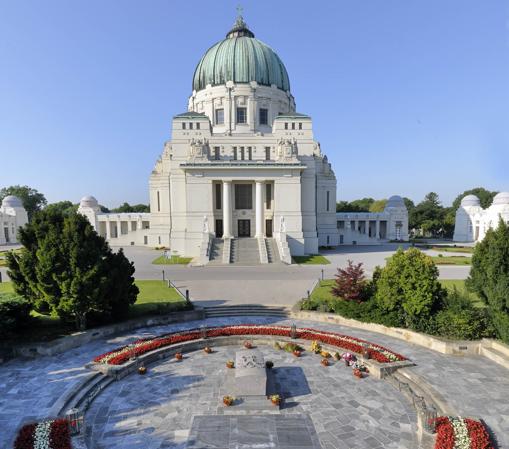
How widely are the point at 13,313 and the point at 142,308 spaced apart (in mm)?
6452

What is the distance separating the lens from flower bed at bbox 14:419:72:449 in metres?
8.12

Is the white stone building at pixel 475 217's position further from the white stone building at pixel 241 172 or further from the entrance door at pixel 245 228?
the entrance door at pixel 245 228

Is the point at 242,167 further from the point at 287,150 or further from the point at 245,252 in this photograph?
the point at 245,252

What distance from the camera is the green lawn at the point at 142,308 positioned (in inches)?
608

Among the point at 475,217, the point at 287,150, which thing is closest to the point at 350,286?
the point at 287,150

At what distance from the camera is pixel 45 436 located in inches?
326

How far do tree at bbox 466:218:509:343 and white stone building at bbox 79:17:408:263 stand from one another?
2334cm

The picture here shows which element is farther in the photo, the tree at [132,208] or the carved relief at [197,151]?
the tree at [132,208]

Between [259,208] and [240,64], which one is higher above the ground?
[240,64]

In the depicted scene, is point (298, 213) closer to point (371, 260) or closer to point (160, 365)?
point (371, 260)

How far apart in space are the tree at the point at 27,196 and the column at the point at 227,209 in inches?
3518

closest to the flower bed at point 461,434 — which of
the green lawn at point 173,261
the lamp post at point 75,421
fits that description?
the lamp post at point 75,421

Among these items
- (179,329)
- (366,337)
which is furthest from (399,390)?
(179,329)

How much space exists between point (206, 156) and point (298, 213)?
52.0 ft
